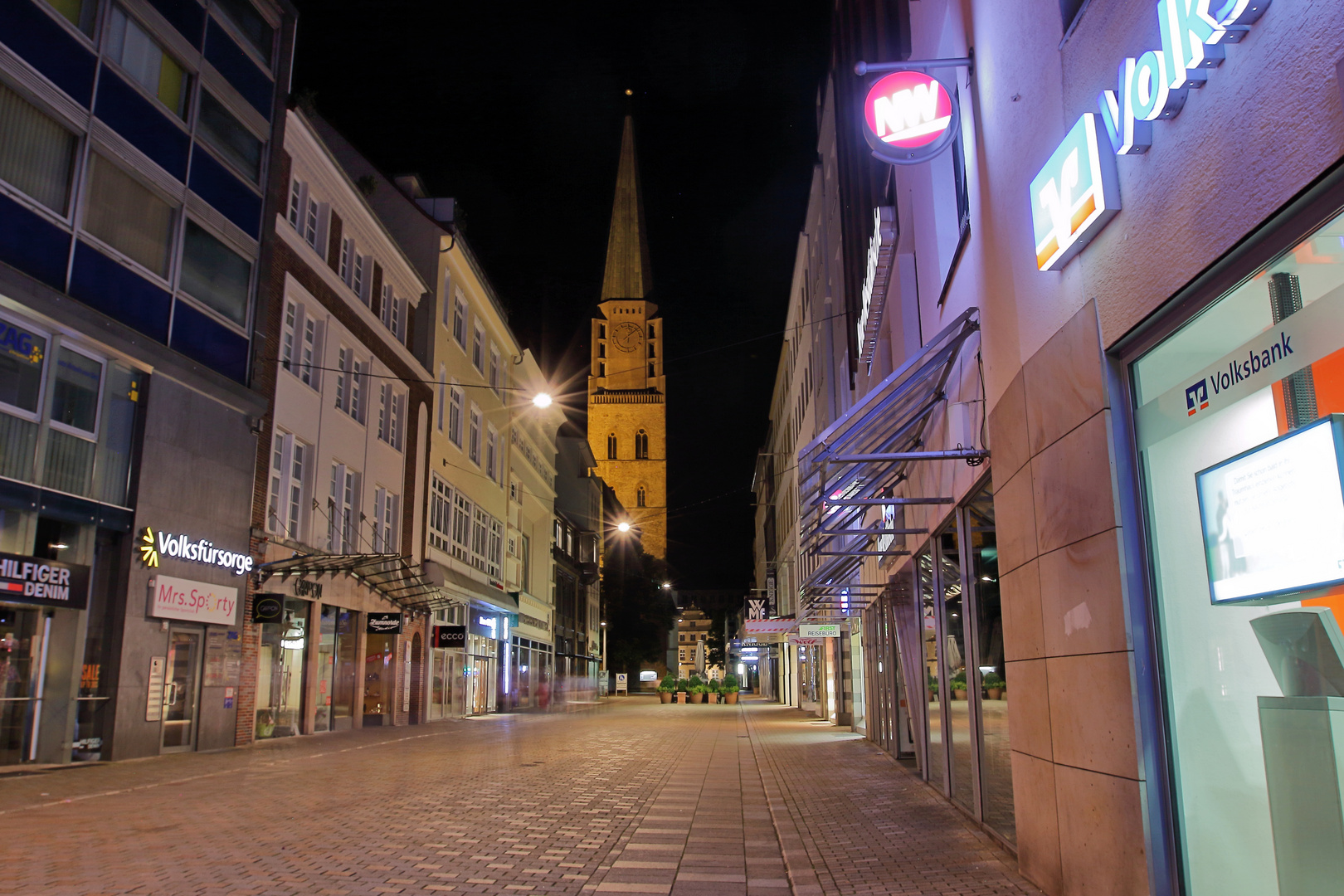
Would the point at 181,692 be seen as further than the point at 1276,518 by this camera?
Yes

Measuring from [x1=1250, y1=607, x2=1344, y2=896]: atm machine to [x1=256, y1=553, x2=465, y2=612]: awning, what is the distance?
18.6m

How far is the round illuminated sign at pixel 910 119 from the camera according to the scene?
8.52 meters

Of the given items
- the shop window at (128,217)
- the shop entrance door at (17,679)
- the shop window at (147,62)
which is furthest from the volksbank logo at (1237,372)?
the shop window at (147,62)

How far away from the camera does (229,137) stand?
60.9 ft

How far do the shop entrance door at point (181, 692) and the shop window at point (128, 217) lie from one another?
609 cm

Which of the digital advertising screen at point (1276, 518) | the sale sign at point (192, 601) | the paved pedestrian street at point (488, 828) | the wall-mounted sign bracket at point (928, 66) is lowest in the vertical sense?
the paved pedestrian street at point (488, 828)

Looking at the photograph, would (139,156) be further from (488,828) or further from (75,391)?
(488,828)

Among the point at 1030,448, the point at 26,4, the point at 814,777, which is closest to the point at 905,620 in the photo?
the point at 814,777

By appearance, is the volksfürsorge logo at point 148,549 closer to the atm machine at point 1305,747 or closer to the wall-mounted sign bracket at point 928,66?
the wall-mounted sign bracket at point 928,66

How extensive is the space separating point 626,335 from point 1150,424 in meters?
109

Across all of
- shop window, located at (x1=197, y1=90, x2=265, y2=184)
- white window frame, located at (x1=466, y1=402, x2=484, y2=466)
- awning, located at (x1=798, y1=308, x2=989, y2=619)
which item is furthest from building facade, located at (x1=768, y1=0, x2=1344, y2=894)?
white window frame, located at (x1=466, y1=402, x2=484, y2=466)

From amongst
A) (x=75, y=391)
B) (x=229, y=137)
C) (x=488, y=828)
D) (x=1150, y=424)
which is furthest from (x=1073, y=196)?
(x=229, y=137)

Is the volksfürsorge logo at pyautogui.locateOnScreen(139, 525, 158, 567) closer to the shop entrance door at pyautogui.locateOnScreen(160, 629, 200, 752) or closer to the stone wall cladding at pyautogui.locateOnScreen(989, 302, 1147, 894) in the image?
the shop entrance door at pyautogui.locateOnScreen(160, 629, 200, 752)

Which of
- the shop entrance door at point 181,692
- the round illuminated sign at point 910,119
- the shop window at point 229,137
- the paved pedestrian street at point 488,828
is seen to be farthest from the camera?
the shop window at point 229,137
